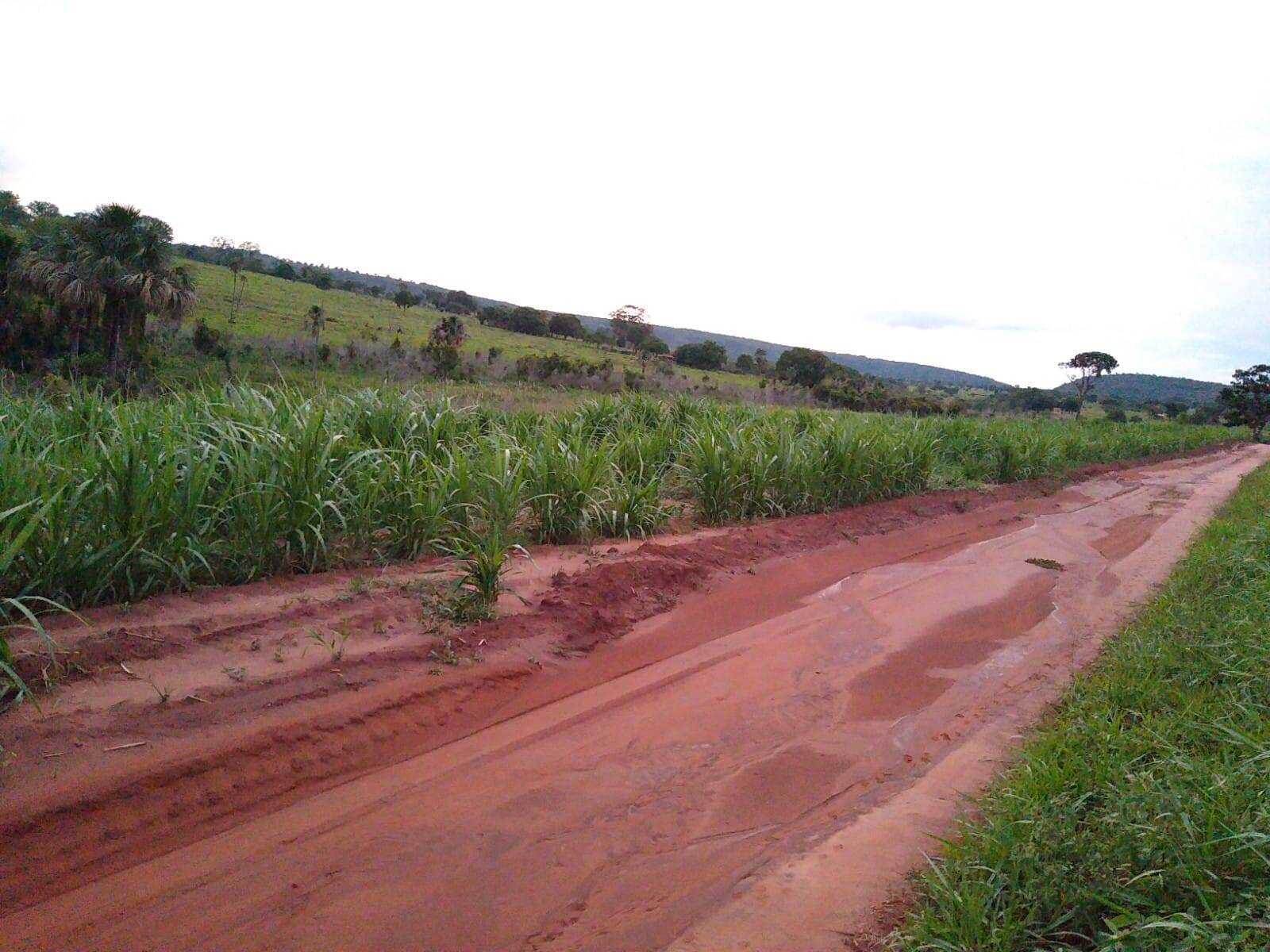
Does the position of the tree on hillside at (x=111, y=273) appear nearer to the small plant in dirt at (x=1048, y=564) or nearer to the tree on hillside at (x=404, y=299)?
the small plant in dirt at (x=1048, y=564)

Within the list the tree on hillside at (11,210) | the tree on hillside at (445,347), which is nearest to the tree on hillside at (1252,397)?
the tree on hillside at (445,347)

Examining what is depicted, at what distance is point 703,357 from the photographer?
1964 inches

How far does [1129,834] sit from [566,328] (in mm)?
55310

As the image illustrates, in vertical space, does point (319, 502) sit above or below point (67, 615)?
above

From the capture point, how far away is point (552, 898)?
2.87 metres

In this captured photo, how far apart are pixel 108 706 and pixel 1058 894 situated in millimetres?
3708

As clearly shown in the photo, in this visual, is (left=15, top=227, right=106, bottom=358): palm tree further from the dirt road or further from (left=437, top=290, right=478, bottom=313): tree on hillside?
(left=437, top=290, right=478, bottom=313): tree on hillside

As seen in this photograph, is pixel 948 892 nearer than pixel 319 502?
Yes

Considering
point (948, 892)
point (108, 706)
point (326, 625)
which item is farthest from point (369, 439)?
point (948, 892)

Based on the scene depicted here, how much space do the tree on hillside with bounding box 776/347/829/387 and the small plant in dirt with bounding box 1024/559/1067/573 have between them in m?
37.8

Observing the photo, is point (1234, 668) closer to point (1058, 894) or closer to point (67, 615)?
point (1058, 894)

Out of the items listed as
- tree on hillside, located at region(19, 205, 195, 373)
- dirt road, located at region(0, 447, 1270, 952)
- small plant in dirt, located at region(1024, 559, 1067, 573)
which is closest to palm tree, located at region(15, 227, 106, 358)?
tree on hillside, located at region(19, 205, 195, 373)

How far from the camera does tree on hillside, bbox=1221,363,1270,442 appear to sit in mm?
48656

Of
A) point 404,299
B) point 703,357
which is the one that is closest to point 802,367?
point 703,357
